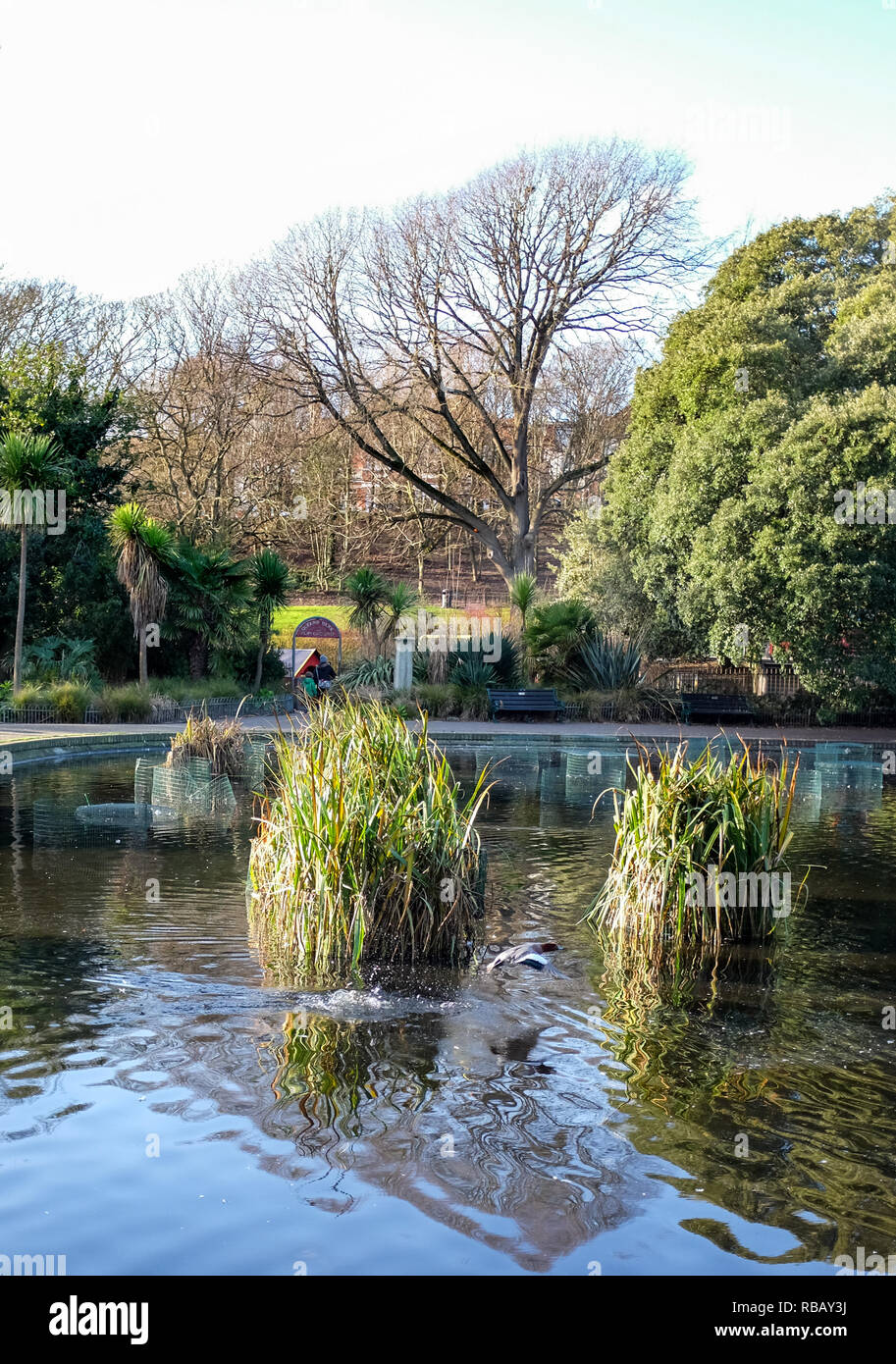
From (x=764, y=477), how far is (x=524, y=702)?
5.53 metres

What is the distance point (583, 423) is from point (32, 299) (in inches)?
628

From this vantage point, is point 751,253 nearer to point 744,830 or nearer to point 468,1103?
point 744,830

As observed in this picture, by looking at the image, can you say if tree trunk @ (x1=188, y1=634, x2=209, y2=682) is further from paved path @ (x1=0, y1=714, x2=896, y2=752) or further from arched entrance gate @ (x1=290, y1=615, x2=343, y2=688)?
paved path @ (x1=0, y1=714, x2=896, y2=752)

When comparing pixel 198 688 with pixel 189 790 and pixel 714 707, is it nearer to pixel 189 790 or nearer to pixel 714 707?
pixel 714 707

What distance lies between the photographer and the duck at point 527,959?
7.29 meters

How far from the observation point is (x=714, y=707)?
22.7 m

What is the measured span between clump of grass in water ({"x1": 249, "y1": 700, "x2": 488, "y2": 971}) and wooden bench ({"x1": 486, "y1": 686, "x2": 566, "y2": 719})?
1430cm

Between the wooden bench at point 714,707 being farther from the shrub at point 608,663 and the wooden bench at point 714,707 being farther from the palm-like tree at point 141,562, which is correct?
the palm-like tree at point 141,562

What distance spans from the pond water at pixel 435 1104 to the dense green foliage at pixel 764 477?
1266 centimetres

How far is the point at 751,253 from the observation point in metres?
26.9

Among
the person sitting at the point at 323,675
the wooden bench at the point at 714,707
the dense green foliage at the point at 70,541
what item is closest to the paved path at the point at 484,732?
the wooden bench at the point at 714,707

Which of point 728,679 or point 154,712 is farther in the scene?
point 728,679

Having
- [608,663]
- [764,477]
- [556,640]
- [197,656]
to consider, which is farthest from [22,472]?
[764,477]
